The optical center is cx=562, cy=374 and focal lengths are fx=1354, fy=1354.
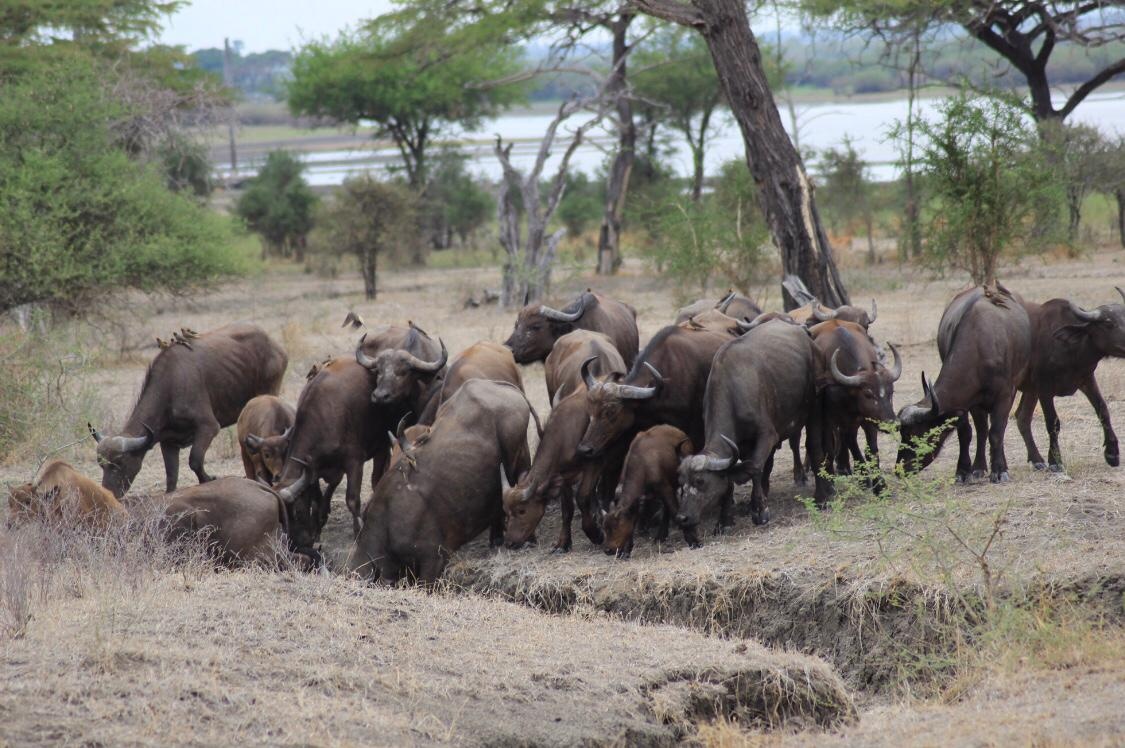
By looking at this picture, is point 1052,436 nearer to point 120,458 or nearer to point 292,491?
point 292,491

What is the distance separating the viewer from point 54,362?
14711 millimetres

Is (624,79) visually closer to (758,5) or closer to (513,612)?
(758,5)

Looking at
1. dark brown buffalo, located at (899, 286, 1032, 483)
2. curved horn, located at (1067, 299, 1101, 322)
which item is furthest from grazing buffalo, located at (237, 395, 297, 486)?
curved horn, located at (1067, 299, 1101, 322)

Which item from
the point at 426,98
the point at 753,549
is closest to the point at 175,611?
the point at 753,549

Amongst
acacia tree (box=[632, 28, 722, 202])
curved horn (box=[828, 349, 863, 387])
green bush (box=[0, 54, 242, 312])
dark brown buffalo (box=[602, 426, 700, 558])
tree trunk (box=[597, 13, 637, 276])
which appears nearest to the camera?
dark brown buffalo (box=[602, 426, 700, 558])

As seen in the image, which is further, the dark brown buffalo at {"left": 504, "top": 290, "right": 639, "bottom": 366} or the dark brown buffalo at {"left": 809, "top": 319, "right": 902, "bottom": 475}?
the dark brown buffalo at {"left": 504, "top": 290, "right": 639, "bottom": 366}

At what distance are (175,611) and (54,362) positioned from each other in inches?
321

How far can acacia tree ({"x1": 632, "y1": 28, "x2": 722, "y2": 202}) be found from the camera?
36.1m

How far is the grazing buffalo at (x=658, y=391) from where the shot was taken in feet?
32.4

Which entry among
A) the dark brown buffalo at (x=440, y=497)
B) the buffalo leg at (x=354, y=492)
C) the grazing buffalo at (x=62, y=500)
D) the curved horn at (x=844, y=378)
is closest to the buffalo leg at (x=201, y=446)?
the buffalo leg at (x=354, y=492)

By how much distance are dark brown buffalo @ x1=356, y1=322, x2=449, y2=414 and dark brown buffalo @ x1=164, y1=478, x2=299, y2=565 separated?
5.55ft

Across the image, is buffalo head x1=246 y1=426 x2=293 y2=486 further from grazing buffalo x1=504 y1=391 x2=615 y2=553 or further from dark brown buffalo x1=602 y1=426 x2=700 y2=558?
dark brown buffalo x1=602 y1=426 x2=700 y2=558

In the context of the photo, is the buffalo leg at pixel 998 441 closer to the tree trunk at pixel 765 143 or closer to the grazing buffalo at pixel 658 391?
the grazing buffalo at pixel 658 391

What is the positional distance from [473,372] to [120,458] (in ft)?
9.75
